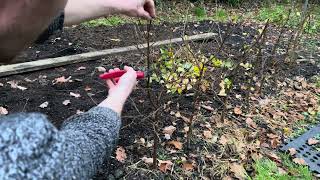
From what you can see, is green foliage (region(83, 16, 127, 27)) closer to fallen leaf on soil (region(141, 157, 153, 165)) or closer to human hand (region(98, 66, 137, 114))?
fallen leaf on soil (region(141, 157, 153, 165))

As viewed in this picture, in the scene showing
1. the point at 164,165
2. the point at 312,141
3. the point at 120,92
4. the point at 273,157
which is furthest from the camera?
the point at 312,141

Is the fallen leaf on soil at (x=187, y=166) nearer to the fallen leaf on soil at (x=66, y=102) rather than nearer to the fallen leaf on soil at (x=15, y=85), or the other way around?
the fallen leaf on soil at (x=66, y=102)

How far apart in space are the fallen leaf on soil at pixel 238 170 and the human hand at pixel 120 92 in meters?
1.14

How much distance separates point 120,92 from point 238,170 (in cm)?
133

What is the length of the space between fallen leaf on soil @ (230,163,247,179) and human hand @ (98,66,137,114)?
1.14 meters

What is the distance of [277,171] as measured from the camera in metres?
2.74

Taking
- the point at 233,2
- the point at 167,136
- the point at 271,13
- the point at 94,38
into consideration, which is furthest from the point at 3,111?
the point at 233,2

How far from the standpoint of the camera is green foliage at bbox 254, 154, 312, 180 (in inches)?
104

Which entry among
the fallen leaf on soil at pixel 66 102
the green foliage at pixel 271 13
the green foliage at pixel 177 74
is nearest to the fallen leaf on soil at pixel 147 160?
the green foliage at pixel 177 74

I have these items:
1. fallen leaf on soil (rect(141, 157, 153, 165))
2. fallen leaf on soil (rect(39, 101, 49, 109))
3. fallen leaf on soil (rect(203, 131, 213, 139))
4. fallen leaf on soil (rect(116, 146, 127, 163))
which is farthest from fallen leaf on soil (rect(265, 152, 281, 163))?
fallen leaf on soil (rect(39, 101, 49, 109))

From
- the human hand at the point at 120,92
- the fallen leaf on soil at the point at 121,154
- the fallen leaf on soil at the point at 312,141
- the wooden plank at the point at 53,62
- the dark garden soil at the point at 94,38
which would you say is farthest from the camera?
the dark garden soil at the point at 94,38

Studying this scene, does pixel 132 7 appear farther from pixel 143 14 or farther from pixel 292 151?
pixel 292 151

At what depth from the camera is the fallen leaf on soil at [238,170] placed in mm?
2627

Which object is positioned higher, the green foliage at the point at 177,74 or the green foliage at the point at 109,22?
the green foliage at the point at 177,74
